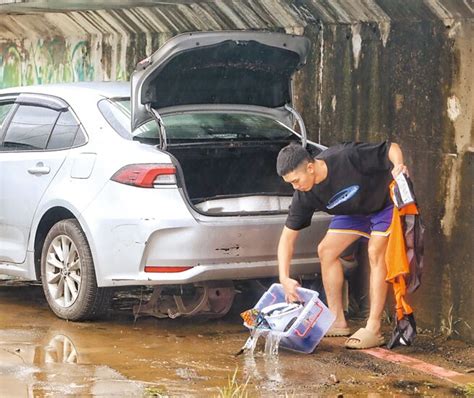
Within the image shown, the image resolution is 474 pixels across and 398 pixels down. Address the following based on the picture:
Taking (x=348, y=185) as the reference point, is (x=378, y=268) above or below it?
below

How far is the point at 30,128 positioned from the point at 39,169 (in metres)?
0.52

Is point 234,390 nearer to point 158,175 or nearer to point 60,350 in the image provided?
point 60,350

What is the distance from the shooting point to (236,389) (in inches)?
267

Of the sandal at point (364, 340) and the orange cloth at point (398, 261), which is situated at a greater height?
the orange cloth at point (398, 261)

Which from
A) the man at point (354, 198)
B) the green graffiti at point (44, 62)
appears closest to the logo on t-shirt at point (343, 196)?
the man at point (354, 198)

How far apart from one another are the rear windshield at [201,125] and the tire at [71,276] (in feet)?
2.66

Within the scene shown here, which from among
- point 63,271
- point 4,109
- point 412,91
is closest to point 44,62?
point 4,109

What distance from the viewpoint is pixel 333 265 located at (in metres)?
8.83

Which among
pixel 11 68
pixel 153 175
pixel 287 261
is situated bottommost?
pixel 287 261

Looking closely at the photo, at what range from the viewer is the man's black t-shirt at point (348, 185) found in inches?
331

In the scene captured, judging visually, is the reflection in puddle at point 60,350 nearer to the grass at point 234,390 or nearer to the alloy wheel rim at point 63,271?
the alloy wheel rim at point 63,271

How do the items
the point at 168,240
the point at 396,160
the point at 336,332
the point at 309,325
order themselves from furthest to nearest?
1. the point at 336,332
2. the point at 168,240
3. the point at 309,325
4. the point at 396,160

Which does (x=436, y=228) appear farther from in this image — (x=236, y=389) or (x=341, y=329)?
(x=236, y=389)

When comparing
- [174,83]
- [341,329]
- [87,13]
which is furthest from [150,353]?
[87,13]
